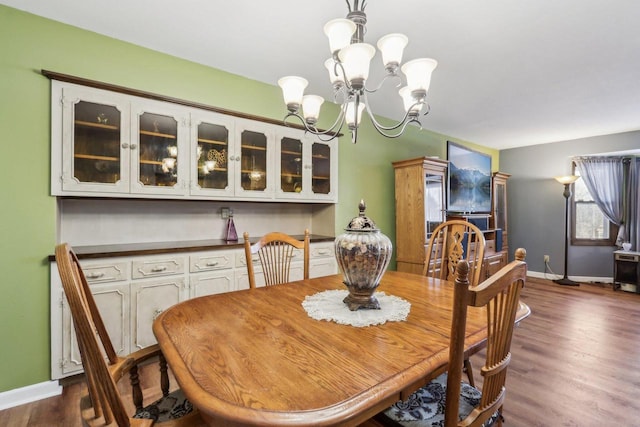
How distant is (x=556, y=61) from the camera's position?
2492 millimetres

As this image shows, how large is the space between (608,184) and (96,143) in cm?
685

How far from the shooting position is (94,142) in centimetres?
A: 206

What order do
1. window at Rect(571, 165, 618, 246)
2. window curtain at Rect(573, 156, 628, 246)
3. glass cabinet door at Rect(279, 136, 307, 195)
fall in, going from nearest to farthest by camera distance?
glass cabinet door at Rect(279, 136, 307, 195) → window curtain at Rect(573, 156, 628, 246) → window at Rect(571, 165, 618, 246)

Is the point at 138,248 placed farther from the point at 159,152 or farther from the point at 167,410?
the point at 167,410

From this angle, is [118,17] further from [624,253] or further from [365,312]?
[624,253]

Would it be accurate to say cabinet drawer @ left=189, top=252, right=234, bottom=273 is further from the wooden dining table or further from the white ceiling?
the white ceiling

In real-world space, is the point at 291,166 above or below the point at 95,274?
above

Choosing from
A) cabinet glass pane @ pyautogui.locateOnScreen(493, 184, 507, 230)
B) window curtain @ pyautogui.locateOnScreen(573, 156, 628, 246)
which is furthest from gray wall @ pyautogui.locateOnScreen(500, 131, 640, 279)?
cabinet glass pane @ pyautogui.locateOnScreen(493, 184, 507, 230)

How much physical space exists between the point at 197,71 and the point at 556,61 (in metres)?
3.00

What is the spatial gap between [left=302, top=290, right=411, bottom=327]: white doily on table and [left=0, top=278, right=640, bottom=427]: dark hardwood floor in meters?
1.07

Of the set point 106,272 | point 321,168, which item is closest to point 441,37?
point 321,168

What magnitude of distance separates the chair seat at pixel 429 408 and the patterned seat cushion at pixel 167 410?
0.70 metres

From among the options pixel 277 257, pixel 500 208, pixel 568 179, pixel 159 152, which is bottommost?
pixel 277 257

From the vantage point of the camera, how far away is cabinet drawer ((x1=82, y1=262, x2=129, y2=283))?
1.97 metres
